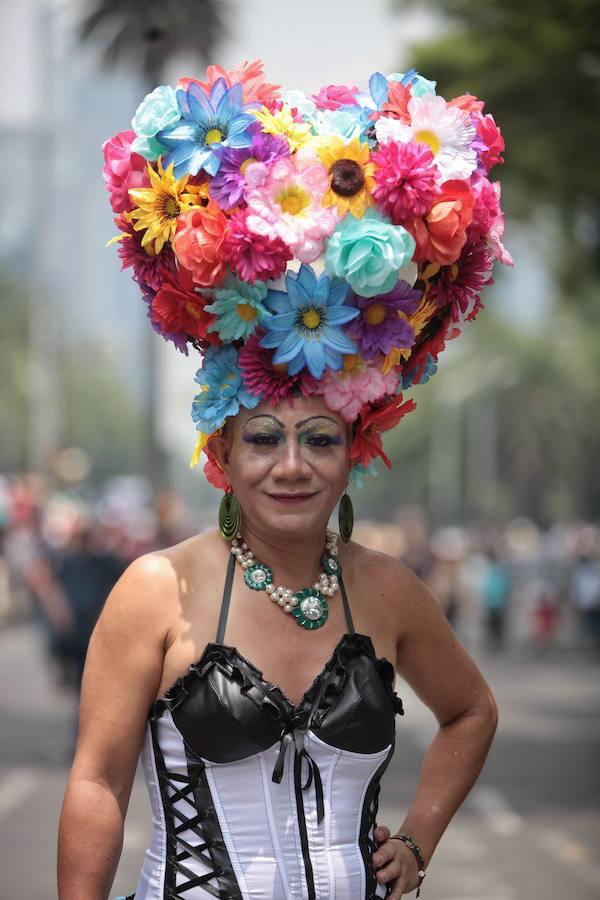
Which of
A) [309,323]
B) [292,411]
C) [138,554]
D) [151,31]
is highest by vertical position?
[151,31]

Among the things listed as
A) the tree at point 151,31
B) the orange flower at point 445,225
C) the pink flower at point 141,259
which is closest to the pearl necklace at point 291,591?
the pink flower at point 141,259

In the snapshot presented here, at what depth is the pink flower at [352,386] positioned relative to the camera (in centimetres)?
304

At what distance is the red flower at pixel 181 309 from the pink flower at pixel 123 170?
19 centimetres

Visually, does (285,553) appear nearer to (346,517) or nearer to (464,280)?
(346,517)

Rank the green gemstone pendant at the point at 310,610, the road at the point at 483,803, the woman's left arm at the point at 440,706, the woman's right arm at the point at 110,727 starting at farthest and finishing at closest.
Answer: the road at the point at 483,803
the woman's left arm at the point at 440,706
the green gemstone pendant at the point at 310,610
the woman's right arm at the point at 110,727

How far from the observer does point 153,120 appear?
297cm

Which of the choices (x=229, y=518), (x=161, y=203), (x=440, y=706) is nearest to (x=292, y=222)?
(x=161, y=203)

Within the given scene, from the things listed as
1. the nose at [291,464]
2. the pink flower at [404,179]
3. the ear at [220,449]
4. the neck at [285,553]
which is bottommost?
the neck at [285,553]

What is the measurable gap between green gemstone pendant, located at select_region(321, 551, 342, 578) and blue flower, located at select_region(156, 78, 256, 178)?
865 millimetres

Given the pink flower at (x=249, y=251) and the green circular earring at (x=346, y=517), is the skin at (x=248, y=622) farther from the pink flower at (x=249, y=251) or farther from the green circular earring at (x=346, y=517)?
the pink flower at (x=249, y=251)

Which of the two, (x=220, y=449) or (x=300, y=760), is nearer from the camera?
(x=300, y=760)

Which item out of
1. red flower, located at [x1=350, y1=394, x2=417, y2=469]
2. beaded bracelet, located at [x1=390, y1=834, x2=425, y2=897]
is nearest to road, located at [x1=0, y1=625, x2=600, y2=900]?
beaded bracelet, located at [x1=390, y1=834, x2=425, y2=897]

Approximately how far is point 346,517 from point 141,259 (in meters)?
0.72

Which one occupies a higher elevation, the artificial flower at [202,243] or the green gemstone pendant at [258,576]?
the artificial flower at [202,243]
